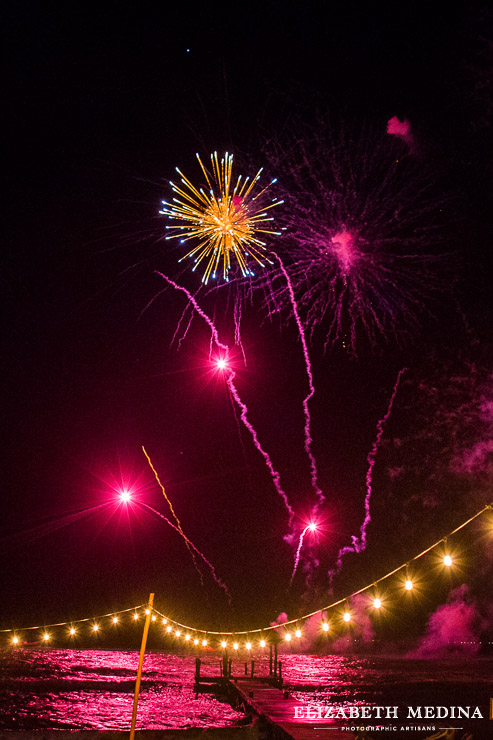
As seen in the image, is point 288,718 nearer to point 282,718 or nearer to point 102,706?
point 282,718

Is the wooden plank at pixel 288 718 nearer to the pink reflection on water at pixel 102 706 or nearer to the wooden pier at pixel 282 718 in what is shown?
the wooden pier at pixel 282 718

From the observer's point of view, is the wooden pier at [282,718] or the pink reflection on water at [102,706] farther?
the pink reflection on water at [102,706]

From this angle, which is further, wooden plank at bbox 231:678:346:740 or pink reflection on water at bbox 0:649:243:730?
pink reflection on water at bbox 0:649:243:730

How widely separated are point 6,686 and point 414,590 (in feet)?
77.2

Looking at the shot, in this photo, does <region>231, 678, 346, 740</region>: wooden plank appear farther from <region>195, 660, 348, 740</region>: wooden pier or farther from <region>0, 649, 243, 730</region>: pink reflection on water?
<region>0, 649, 243, 730</region>: pink reflection on water

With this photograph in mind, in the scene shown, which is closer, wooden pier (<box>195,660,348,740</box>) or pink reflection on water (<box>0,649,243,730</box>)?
wooden pier (<box>195,660,348,740</box>)

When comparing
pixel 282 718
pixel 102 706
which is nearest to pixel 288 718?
pixel 282 718

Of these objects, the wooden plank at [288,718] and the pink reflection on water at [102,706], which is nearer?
the wooden plank at [288,718]

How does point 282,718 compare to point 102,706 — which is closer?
point 282,718

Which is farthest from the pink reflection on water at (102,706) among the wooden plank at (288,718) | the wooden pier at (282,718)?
the wooden plank at (288,718)

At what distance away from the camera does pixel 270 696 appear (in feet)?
59.0

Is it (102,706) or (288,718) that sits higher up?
(102,706)

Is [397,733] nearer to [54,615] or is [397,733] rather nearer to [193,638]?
[193,638]

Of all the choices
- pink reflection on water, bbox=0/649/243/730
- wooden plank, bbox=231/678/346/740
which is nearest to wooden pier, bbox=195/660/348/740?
wooden plank, bbox=231/678/346/740
